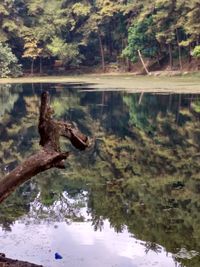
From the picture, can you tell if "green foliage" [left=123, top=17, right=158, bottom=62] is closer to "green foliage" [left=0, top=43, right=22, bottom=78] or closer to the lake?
"green foliage" [left=0, top=43, right=22, bottom=78]

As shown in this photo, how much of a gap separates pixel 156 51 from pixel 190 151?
43.0m

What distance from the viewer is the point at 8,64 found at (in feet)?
203

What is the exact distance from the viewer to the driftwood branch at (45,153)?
5.41m

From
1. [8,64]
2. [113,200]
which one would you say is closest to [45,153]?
[113,200]

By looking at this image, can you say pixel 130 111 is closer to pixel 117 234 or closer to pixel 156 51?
pixel 117 234

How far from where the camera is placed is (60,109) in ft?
91.4

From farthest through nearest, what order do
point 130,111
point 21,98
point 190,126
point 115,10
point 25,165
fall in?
point 115,10 < point 21,98 < point 130,111 < point 190,126 < point 25,165

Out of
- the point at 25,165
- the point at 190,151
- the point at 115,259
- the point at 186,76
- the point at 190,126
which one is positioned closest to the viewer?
the point at 25,165

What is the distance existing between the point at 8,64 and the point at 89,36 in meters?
10.1

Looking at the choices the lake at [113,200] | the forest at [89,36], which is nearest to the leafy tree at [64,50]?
the forest at [89,36]

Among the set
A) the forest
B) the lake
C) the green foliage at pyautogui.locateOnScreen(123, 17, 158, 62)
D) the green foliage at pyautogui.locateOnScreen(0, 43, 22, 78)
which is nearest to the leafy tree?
the forest

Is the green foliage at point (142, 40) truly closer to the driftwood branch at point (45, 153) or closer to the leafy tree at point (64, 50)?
the leafy tree at point (64, 50)

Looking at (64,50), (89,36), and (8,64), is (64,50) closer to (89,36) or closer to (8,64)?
(89,36)

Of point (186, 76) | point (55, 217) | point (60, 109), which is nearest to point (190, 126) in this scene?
point (60, 109)
